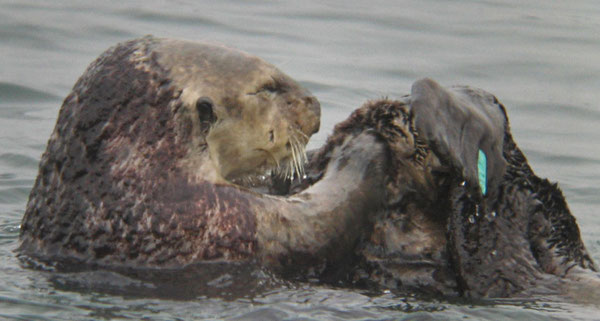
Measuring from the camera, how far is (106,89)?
11.5 feet

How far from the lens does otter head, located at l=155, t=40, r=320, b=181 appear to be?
355 cm

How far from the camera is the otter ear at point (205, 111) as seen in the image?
352cm

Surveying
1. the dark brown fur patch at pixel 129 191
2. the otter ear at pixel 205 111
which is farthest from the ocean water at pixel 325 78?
the otter ear at pixel 205 111

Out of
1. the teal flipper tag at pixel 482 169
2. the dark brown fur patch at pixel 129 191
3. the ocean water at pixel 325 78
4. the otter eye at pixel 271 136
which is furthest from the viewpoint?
the otter eye at pixel 271 136

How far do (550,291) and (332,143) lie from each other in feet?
3.54

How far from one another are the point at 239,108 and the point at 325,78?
197 inches

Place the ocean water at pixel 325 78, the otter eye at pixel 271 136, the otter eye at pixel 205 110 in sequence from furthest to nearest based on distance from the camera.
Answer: the otter eye at pixel 271 136 → the otter eye at pixel 205 110 → the ocean water at pixel 325 78

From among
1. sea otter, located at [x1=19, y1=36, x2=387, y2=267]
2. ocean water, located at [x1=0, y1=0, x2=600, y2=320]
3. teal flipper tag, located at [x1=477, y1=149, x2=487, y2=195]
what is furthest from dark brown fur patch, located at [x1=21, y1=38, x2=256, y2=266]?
teal flipper tag, located at [x1=477, y1=149, x2=487, y2=195]

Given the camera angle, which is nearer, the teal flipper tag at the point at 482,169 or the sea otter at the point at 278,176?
the sea otter at the point at 278,176

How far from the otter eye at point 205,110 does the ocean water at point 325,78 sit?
591mm

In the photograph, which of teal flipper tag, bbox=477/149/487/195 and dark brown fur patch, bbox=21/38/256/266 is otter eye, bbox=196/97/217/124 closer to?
dark brown fur patch, bbox=21/38/256/266

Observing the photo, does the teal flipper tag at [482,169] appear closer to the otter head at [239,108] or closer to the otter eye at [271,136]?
the otter head at [239,108]

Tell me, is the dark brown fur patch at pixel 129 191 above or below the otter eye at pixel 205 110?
below

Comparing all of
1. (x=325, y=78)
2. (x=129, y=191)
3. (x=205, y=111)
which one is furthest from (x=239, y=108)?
(x=325, y=78)
